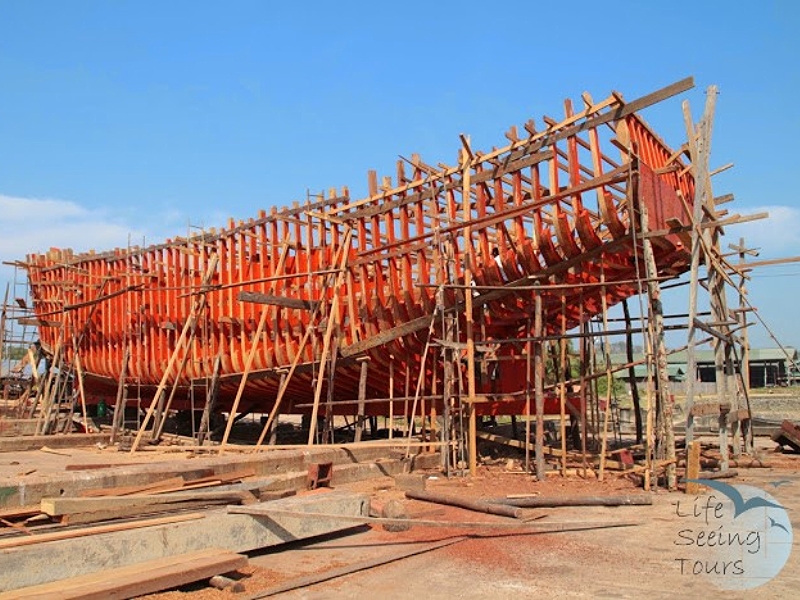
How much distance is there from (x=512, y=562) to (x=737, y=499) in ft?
14.4

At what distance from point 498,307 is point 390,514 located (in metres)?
5.84

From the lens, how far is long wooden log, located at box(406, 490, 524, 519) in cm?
838

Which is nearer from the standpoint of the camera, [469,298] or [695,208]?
[695,208]

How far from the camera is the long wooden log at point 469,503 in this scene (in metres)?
8.38

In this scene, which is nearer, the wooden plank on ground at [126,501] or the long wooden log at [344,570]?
the long wooden log at [344,570]

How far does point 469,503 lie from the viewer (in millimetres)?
8945

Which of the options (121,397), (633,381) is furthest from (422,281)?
(121,397)

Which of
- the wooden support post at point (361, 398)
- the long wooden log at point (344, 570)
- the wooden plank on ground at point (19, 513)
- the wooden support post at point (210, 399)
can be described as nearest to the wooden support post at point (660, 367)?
the long wooden log at point (344, 570)

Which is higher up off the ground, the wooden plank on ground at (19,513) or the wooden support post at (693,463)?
the wooden support post at (693,463)

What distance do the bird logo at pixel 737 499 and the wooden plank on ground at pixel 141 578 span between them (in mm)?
5643

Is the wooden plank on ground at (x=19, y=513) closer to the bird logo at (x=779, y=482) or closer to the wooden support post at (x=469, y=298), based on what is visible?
the wooden support post at (x=469, y=298)

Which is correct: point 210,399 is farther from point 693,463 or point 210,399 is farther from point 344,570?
point 344,570

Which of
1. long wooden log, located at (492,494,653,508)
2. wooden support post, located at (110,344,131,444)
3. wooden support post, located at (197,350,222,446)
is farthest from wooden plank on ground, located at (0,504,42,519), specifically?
wooden support post, located at (110,344,131,444)

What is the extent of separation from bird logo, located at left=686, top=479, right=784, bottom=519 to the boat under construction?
239cm
